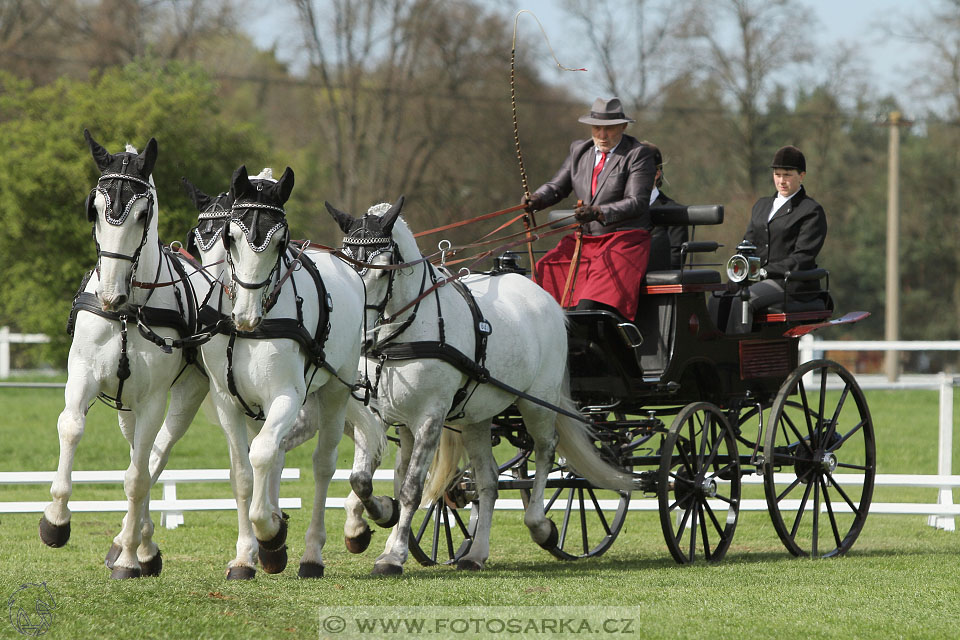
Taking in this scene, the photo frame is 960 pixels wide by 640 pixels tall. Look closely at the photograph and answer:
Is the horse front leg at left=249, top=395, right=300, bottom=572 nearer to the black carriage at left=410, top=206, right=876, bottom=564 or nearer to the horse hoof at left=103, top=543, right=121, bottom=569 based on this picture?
the horse hoof at left=103, top=543, right=121, bottom=569

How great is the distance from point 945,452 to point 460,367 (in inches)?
229

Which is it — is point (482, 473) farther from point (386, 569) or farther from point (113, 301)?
point (113, 301)

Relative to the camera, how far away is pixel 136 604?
5309 mm

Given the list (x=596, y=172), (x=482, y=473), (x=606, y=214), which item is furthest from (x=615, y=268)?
(x=482, y=473)

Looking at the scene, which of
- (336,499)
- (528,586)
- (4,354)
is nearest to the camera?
(528,586)

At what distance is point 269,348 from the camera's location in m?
6.05

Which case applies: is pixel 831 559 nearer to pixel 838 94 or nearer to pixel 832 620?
pixel 832 620

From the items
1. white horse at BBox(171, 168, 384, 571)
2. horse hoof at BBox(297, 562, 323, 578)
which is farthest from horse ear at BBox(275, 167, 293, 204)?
horse hoof at BBox(297, 562, 323, 578)

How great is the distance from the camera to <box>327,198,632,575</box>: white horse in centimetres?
691

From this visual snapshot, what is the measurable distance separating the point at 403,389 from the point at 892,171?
69.9 feet

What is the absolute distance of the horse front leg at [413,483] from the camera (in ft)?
22.6

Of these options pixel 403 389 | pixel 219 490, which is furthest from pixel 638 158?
pixel 219 490

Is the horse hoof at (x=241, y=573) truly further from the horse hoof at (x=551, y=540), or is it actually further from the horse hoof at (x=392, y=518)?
the horse hoof at (x=551, y=540)

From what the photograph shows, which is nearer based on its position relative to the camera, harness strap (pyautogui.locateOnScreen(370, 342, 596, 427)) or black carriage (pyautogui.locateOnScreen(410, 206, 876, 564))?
harness strap (pyautogui.locateOnScreen(370, 342, 596, 427))
